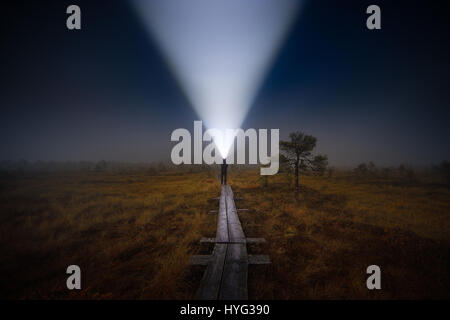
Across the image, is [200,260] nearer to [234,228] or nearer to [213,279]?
[213,279]

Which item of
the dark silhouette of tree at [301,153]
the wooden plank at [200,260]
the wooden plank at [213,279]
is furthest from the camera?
the dark silhouette of tree at [301,153]

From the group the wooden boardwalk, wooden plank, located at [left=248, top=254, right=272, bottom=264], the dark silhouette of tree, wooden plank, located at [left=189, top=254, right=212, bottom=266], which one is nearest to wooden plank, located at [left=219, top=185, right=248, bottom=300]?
the wooden boardwalk

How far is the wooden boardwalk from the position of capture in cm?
300

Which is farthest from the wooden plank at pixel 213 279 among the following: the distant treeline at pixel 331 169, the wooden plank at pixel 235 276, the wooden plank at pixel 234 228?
the distant treeline at pixel 331 169

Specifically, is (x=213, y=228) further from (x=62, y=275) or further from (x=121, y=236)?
(x=62, y=275)

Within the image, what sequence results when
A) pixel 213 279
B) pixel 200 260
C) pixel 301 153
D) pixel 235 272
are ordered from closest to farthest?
pixel 213 279 → pixel 235 272 → pixel 200 260 → pixel 301 153

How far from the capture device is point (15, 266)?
5.39 m

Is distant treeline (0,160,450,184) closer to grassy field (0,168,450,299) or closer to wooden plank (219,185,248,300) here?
grassy field (0,168,450,299)

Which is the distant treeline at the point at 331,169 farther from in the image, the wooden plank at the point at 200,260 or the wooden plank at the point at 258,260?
the wooden plank at the point at 200,260

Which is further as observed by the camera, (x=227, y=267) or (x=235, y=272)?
(x=227, y=267)

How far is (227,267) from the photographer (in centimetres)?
380

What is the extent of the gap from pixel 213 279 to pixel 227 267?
1.84 ft

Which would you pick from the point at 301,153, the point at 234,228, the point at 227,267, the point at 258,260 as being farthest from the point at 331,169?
the point at 227,267

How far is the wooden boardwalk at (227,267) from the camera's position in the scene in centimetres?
300
